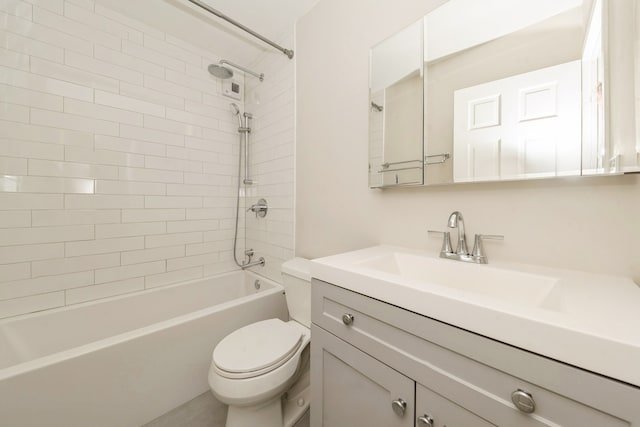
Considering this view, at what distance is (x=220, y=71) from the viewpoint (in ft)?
6.59

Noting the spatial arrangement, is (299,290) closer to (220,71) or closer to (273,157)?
(273,157)

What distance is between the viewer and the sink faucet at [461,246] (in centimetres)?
92

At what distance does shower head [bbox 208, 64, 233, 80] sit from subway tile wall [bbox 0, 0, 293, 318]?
90 millimetres

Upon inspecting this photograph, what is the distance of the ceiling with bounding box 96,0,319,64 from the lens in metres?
1.58

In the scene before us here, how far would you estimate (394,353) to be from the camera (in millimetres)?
680

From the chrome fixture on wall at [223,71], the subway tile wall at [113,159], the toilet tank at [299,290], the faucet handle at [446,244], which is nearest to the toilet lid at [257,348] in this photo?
the toilet tank at [299,290]

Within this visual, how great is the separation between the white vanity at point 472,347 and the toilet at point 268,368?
0.67ft

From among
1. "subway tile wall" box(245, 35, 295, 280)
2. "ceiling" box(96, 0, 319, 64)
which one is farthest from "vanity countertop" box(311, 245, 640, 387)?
"ceiling" box(96, 0, 319, 64)

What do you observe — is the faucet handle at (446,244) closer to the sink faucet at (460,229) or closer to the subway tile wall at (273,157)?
the sink faucet at (460,229)

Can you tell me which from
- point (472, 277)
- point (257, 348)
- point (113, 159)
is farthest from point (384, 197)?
point (113, 159)

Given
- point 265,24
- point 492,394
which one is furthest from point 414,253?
point 265,24

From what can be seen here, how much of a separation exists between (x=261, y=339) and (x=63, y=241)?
1438 millimetres

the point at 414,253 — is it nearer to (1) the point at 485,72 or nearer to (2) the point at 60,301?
(1) the point at 485,72

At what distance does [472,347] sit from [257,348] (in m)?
0.91
